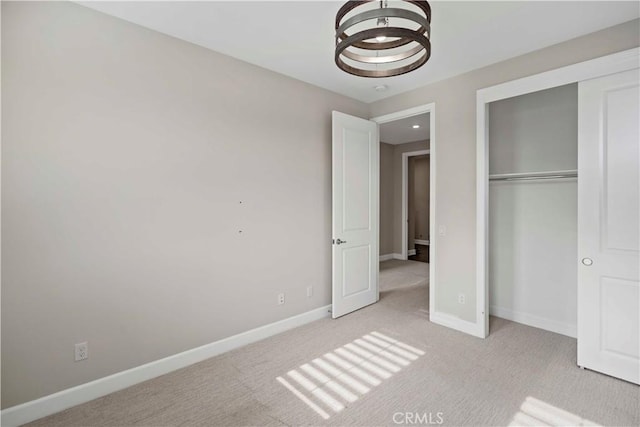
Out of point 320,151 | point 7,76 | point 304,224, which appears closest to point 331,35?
point 320,151

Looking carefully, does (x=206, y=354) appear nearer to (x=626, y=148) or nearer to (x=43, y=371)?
(x=43, y=371)

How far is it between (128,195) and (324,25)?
6.45 ft

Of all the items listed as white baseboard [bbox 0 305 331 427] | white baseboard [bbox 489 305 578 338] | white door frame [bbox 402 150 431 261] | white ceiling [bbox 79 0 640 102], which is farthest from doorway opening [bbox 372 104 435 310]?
white baseboard [bbox 0 305 331 427]

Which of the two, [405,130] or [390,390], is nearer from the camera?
[390,390]

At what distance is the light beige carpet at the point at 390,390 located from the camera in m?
1.96

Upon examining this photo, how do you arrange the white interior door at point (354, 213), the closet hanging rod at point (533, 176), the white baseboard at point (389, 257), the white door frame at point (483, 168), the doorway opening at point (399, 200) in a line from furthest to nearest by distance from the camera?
the white baseboard at point (389, 257) → the doorway opening at point (399, 200) → the white interior door at point (354, 213) → the closet hanging rod at point (533, 176) → the white door frame at point (483, 168)

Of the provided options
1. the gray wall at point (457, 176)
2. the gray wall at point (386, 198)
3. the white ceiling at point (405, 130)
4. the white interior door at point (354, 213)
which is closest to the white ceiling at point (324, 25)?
the gray wall at point (457, 176)

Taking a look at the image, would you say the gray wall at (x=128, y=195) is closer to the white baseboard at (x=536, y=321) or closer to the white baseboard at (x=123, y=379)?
the white baseboard at (x=123, y=379)

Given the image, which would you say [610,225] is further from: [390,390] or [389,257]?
[389,257]

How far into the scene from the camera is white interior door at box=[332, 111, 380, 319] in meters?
3.63

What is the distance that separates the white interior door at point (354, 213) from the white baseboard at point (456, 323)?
0.89m

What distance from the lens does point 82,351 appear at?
7.07 ft

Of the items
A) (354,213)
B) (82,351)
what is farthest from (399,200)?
(82,351)

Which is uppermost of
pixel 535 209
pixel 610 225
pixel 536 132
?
pixel 536 132
